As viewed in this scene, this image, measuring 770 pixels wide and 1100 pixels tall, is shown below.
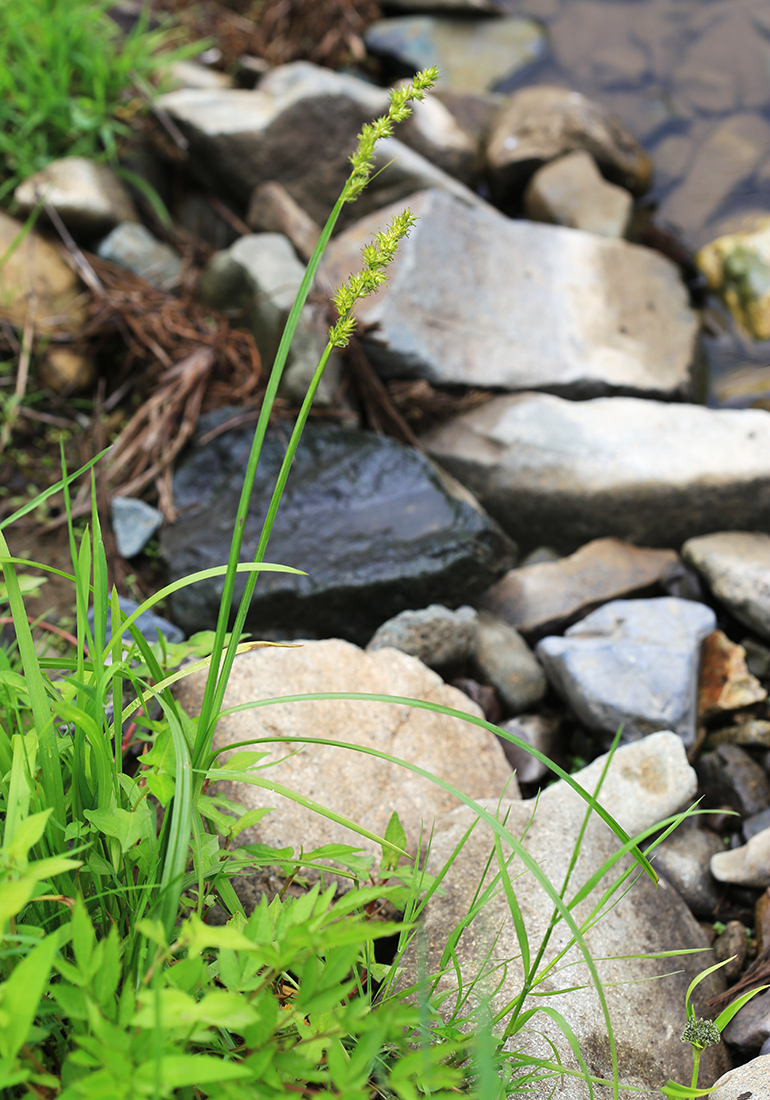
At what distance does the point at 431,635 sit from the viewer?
2346mm

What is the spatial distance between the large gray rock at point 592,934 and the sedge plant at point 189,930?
7cm

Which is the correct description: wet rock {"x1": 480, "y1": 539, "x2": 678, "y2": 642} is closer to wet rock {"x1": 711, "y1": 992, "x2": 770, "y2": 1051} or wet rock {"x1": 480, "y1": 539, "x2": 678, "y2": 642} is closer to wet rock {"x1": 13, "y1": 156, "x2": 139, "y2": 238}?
wet rock {"x1": 711, "y1": 992, "x2": 770, "y2": 1051}

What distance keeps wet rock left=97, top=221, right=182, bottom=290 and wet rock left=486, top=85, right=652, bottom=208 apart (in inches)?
87.1

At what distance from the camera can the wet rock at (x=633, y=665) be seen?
7.42ft

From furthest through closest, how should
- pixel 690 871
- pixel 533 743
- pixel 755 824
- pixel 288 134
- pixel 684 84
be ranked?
pixel 684 84, pixel 288 134, pixel 533 743, pixel 755 824, pixel 690 871

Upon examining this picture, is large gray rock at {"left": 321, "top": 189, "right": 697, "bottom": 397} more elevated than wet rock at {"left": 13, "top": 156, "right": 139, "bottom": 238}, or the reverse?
wet rock at {"left": 13, "top": 156, "right": 139, "bottom": 238}

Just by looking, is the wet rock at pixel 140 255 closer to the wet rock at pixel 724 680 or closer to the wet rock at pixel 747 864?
the wet rock at pixel 724 680

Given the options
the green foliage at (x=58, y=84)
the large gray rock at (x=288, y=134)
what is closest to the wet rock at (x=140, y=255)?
the green foliage at (x=58, y=84)

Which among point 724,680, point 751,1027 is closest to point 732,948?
point 751,1027

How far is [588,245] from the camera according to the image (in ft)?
12.4

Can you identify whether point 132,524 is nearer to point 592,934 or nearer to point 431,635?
point 431,635

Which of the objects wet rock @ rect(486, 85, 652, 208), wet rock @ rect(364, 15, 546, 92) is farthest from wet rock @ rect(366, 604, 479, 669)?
wet rock @ rect(364, 15, 546, 92)

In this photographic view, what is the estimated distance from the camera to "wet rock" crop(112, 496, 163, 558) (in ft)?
8.61

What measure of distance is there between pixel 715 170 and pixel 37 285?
4038 millimetres
